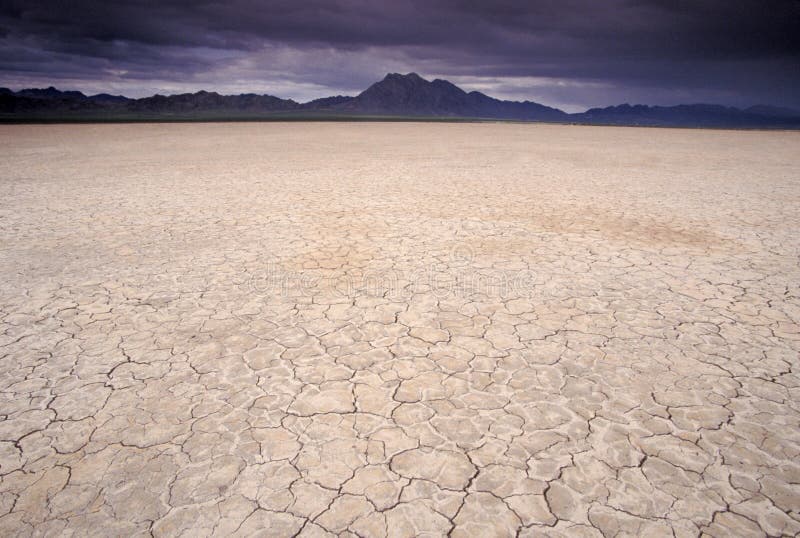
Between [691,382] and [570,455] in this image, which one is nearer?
[570,455]

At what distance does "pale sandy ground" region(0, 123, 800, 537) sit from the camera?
192cm

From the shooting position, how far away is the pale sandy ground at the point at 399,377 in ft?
6.28

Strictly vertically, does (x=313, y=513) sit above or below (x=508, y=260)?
below

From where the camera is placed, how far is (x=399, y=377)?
111 inches

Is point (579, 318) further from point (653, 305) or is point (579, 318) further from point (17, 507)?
point (17, 507)

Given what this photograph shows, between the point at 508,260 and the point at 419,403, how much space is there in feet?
9.13

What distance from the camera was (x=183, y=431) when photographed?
234cm

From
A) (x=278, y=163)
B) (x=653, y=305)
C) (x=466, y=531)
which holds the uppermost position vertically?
(x=278, y=163)

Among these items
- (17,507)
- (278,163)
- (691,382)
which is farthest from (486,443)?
(278,163)

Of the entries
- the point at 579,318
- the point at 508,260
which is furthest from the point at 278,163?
the point at 579,318

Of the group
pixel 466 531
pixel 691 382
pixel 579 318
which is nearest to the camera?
pixel 466 531

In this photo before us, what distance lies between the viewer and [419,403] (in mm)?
2568

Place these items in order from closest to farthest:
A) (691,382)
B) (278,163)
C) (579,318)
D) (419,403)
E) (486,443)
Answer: (486,443) < (419,403) < (691,382) < (579,318) < (278,163)

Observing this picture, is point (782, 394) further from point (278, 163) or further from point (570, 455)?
point (278, 163)
